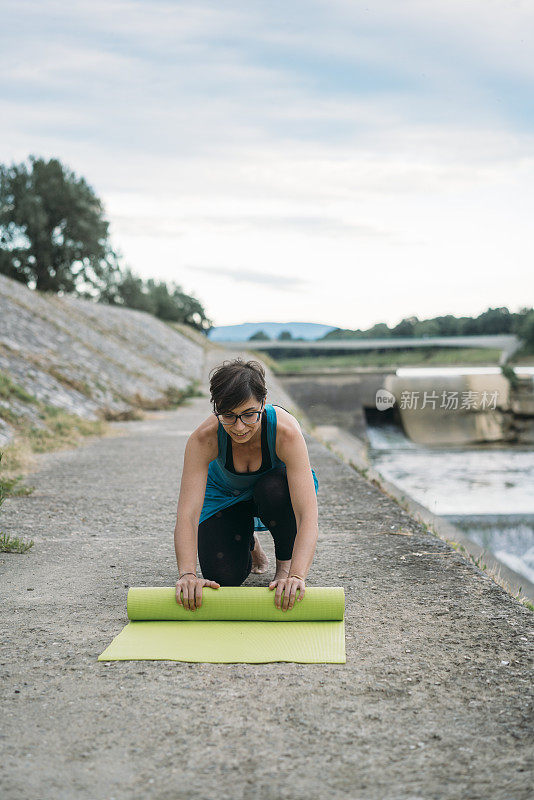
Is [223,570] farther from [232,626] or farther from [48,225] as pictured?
[48,225]

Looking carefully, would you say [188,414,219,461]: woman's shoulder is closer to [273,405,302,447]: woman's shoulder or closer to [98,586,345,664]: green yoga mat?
[273,405,302,447]: woman's shoulder

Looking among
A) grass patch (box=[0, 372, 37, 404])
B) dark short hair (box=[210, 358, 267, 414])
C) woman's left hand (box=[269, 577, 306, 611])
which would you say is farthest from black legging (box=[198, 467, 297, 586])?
grass patch (box=[0, 372, 37, 404])

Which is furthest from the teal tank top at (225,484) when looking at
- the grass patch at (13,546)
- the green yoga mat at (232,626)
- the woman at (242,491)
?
the grass patch at (13,546)

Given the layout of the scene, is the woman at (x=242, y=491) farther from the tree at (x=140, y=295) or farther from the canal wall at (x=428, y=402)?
the tree at (x=140, y=295)

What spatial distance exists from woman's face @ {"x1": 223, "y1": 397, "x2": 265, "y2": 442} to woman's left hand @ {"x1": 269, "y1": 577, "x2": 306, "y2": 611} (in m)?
0.59

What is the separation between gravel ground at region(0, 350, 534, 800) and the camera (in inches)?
74.8

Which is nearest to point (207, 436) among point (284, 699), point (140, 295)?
point (284, 699)

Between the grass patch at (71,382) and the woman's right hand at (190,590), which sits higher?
the grass patch at (71,382)

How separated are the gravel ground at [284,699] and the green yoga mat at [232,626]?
8 centimetres

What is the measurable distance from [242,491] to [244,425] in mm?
623

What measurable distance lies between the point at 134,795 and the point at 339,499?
409cm

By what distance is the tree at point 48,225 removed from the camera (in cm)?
2575

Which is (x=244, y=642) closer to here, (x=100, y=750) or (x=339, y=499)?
(x=100, y=750)

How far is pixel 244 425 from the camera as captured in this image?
2.82 meters
